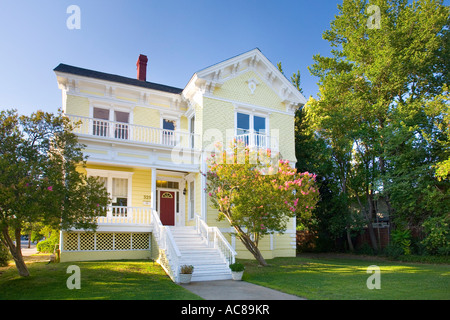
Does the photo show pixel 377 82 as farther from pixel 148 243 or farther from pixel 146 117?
pixel 148 243

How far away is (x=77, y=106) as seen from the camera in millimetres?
16156

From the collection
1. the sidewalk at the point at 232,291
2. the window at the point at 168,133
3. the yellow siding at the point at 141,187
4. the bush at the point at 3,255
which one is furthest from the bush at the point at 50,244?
the sidewalk at the point at 232,291

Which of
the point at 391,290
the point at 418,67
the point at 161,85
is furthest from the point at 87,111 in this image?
the point at 418,67

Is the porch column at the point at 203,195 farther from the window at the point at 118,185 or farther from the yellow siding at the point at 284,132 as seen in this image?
the yellow siding at the point at 284,132

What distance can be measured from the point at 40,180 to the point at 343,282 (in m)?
9.51

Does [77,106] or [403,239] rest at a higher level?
[77,106]

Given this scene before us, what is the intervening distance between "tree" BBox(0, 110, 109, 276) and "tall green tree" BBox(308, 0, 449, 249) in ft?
50.4

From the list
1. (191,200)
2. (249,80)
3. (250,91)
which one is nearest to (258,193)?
(191,200)

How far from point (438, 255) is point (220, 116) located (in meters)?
13.4

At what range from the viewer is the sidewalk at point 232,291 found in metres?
8.53

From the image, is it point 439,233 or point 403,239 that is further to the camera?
point 403,239

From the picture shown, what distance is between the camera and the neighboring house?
14602 mm

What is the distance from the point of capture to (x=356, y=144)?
23.2 m

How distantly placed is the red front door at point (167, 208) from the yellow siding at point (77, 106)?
18.4 feet
